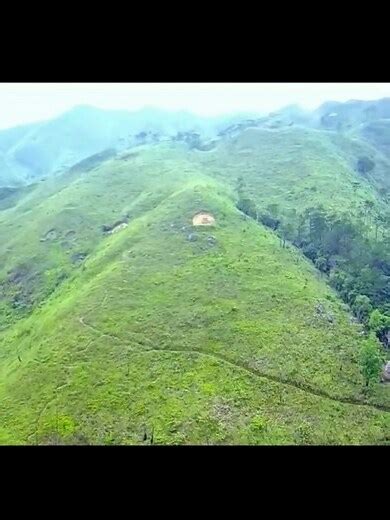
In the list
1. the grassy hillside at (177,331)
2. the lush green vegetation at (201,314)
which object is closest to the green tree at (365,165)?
the lush green vegetation at (201,314)

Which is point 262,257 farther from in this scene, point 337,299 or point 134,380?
point 134,380

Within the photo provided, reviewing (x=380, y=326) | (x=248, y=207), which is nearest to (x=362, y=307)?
(x=380, y=326)

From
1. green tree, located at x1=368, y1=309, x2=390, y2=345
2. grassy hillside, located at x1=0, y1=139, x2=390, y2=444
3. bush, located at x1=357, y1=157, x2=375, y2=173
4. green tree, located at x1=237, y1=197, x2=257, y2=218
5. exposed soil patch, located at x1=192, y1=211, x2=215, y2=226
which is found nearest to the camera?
grassy hillside, located at x1=0, y1=139, x2=390, y2=444

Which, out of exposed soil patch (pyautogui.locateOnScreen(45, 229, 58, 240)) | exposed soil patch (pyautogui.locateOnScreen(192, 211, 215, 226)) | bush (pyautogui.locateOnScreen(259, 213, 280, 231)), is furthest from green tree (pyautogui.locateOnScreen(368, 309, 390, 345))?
exposed soil patch (pyautogui.locateOnScreen(45, 229, 58, 240))

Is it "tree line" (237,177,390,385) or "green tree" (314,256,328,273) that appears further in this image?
"green tree" (314,256,328,273)

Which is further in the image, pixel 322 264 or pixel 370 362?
pixel 322 264

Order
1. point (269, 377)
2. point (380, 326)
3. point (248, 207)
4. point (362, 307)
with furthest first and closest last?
point (248, 207)
point (362, 307)
point (380, 326)
point (269, 377)

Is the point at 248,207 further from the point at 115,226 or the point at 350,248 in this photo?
the point at 115,226

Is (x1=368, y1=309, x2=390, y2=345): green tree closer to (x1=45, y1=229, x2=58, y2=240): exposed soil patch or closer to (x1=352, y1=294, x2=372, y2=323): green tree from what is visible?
(x1=352, y1=294, x2=372, y2=323): green tree
